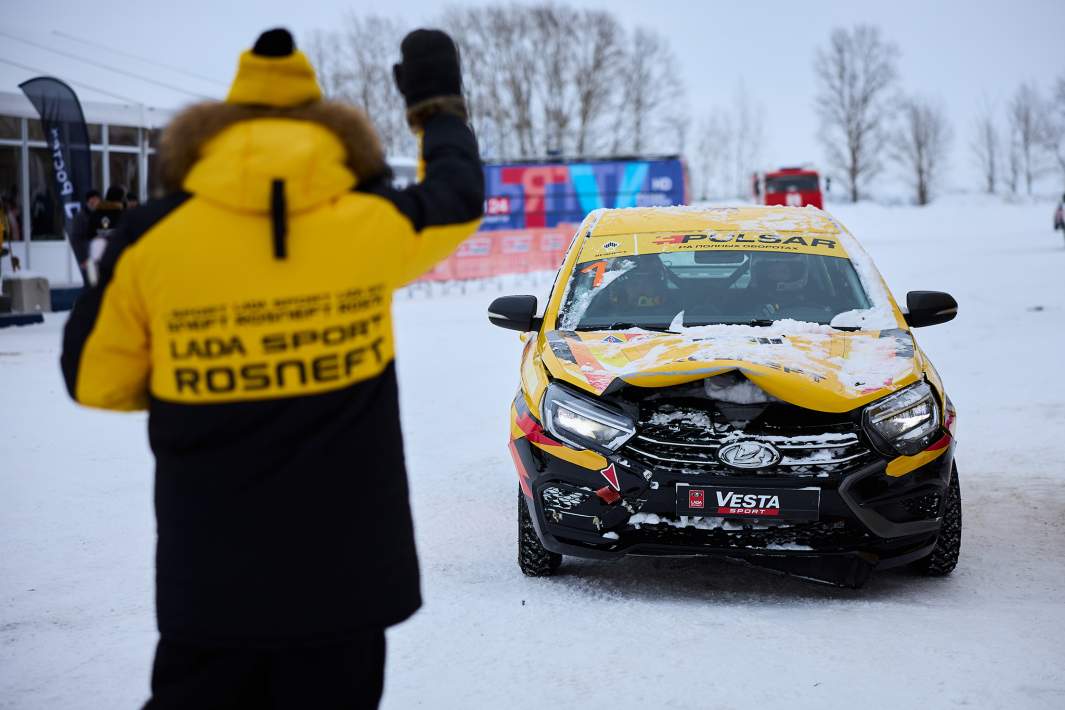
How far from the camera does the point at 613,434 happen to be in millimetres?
4766

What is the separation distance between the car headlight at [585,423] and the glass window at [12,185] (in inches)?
823

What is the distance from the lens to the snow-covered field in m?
3.90

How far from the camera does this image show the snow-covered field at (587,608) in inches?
153

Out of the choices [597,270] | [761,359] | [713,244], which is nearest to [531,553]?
[761,359]

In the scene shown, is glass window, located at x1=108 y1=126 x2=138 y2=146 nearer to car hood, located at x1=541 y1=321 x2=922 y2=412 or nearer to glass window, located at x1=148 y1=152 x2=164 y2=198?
car hood, located at x1=541 y1=321 x2=922 y2=412

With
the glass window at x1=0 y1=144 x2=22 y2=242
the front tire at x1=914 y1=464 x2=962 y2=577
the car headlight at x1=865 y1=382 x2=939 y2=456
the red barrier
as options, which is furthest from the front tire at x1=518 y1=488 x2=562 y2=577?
the glass window at x1=0 y1=144 x2=22 y2=242

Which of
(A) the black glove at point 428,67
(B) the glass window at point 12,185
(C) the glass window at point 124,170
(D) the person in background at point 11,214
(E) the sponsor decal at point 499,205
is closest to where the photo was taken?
(A) the black glove at point 428,67

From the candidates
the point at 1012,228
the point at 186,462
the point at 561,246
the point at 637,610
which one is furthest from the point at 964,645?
the point at 1012,228

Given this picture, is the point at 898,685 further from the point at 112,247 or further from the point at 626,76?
the point at 626,76

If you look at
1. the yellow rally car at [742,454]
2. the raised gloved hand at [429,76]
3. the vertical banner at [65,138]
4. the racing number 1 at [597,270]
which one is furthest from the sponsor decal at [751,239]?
the vertical banner at [65,138]

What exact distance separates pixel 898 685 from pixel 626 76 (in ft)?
231

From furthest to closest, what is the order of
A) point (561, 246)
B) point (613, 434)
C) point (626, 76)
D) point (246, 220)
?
point (626, 76) → point (561, 246) → point (613, 434) → point (246, 220)

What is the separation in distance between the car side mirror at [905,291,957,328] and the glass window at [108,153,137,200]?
2246 cm

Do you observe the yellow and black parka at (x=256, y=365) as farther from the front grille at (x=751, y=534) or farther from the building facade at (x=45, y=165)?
the building facade at (x=45, y=165)
